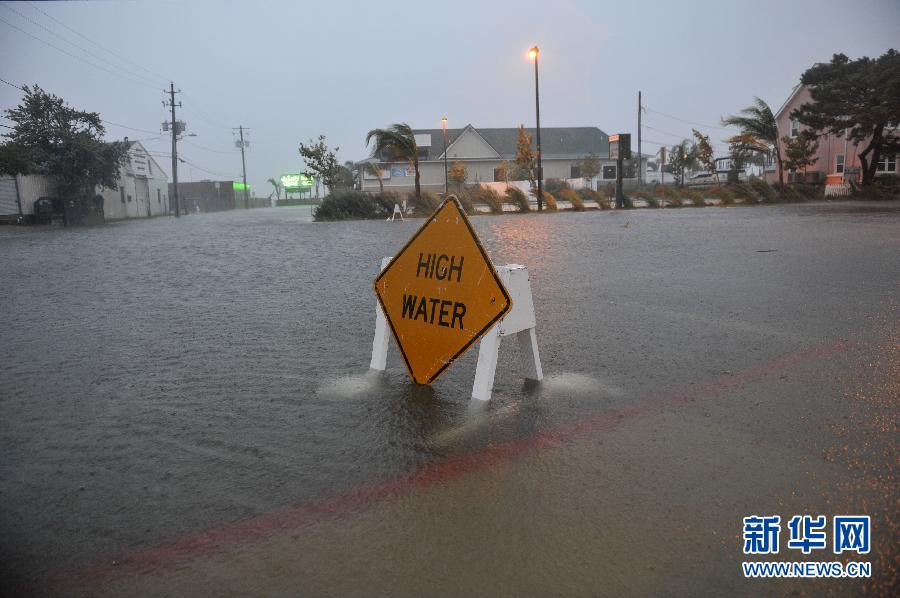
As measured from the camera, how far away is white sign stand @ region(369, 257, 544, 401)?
437 cm

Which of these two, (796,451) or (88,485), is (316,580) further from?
(796,451)

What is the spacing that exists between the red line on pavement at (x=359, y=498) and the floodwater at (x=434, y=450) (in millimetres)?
12

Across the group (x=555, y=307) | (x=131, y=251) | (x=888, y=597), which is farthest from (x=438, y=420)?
(x=131, y=251)

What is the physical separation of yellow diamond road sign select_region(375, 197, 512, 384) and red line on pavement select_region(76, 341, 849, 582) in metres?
0.91

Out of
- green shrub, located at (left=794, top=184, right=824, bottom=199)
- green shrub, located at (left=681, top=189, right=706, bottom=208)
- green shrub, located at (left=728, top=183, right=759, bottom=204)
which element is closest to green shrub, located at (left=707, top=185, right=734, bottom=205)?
green shrub, located at (left=728, top=183, right=759, bottom=204)

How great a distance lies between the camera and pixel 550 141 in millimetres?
66125

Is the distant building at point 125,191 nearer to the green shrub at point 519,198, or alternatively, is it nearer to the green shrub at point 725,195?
the green shrub at point 519,198

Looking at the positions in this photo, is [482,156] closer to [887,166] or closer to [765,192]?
[765,192]

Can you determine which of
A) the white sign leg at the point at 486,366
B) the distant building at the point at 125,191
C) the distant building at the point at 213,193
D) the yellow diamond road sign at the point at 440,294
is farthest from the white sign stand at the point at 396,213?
the distant building at the point at 213,193

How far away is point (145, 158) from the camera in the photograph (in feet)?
201

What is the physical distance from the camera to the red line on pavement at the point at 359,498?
255 centimetres

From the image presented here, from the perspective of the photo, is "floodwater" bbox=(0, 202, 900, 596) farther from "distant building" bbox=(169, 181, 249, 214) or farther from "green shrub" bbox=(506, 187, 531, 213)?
"distant building" bbox=(169, 181, 249, 214)

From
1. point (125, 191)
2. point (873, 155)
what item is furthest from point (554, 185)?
point (125, 191)

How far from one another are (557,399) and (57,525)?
2898 mm
